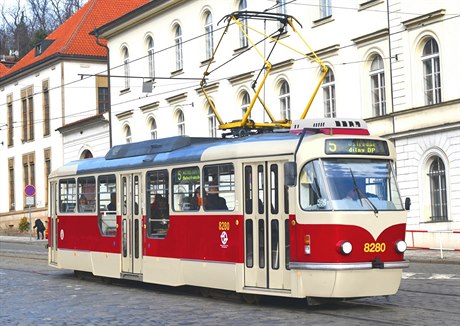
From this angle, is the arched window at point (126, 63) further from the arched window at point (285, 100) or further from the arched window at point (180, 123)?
the arched window at point (285, 100)

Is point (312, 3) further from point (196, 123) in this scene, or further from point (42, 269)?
point (42, 269)

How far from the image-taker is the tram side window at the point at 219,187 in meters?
16.5

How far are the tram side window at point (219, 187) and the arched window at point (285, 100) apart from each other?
2252 cm

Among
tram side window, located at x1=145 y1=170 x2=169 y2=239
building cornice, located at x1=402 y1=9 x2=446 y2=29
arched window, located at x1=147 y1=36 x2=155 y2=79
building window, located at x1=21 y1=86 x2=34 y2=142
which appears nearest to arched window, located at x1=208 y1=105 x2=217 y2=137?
arched window, located at x1=147 y1=36 x2=155 y2=79

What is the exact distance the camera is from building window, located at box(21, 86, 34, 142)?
6656cm

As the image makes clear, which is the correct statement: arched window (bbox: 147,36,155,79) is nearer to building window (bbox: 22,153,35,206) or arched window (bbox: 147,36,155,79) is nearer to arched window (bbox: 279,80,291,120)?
arched window (bbox: 279,80,291,120)

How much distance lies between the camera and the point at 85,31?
64.5 m

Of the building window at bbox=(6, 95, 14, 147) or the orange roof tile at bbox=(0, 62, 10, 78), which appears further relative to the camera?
the orange roof tile at bbox=(0, 62, 10, 78)

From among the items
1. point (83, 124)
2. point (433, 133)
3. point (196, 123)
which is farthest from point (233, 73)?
point (83, 124)

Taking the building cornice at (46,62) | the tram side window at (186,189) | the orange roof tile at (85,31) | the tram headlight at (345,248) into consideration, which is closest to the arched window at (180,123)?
the orange roof tile at (85,31)

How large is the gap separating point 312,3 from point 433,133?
8.44m

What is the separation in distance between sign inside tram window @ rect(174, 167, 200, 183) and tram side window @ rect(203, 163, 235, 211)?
0.27 metres

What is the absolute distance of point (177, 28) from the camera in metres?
47.8

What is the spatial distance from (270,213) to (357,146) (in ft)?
5.50
